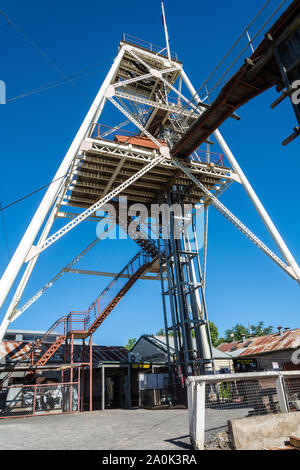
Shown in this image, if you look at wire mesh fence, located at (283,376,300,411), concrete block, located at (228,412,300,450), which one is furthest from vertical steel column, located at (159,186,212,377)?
concrete block, located at (228,412,300,450)

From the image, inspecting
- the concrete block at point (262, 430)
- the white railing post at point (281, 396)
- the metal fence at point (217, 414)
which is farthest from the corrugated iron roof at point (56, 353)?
the concrete block at point (262, 430)

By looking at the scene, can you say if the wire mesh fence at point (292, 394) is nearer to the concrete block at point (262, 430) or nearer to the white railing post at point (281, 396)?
the white railing post at point (281, 396)

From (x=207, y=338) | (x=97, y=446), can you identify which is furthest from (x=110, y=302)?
(x=97, y=446)

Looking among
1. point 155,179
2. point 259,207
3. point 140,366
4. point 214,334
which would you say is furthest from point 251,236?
point 214,334

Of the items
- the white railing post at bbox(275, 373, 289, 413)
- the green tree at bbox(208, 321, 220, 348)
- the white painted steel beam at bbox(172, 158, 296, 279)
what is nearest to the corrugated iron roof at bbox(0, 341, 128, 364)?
the white painted steel beam at bbox(172, 158, 296, 279)

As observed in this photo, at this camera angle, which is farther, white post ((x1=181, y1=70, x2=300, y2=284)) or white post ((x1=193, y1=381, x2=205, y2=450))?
white post ((x1=181, y1=70, x2=300, y2=284))

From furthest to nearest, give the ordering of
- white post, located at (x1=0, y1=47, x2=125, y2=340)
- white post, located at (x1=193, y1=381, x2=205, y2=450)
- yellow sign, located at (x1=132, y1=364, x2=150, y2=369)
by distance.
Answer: yellow sign, located at (x1=132, y1=364, x2=150, y2=369) < white post, located at (x1=0, y1=47, x2=125, y2=340) < white post, located at (x1=193, y1=381, x2=205, y2=450)

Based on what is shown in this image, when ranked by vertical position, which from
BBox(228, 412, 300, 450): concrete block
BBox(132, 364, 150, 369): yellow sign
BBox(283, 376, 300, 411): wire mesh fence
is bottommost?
BBox(228, 412, 300, 450): concrete block

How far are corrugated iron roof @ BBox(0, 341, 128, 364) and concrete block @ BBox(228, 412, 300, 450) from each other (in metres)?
18.0

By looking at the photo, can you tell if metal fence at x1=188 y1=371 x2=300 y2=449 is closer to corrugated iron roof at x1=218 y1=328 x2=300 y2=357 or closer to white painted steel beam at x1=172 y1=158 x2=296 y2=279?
white painted steel beam at x1=172 y1=158 x2=296 y2=279

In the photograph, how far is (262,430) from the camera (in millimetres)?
6090

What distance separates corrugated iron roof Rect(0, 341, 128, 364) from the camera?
22.6m

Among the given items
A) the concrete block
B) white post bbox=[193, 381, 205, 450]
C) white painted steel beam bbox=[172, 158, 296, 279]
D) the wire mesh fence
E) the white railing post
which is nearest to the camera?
the concrete block

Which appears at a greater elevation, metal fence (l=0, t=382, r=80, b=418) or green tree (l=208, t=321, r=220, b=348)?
green tree (l=208, t=321, r=220, b=348)
